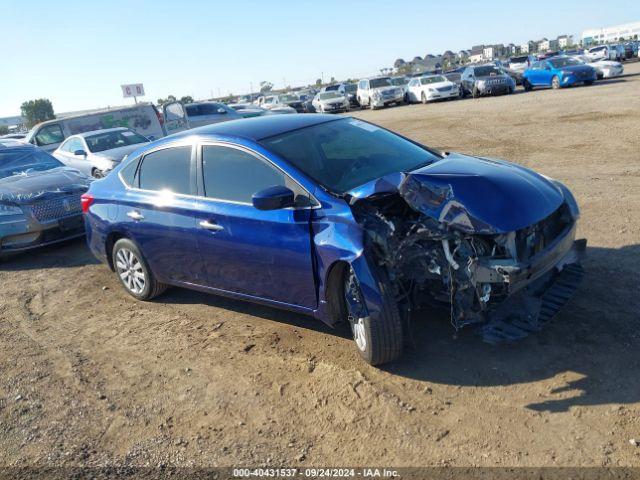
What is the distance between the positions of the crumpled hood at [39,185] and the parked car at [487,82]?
23294mm

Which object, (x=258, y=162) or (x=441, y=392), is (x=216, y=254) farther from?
(x=441, y=392)

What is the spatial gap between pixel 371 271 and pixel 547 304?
1309 mm

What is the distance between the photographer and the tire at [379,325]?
3.84 meters

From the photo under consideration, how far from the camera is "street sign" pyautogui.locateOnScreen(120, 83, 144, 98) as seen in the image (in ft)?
107

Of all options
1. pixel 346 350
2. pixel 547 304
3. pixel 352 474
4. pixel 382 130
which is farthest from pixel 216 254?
pixel 547 304

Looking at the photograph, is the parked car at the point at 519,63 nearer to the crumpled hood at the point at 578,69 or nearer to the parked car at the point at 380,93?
the parked car at the point at 380,93

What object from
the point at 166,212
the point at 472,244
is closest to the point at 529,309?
the point at 472,244

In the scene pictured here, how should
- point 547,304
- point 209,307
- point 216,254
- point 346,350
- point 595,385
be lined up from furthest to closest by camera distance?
1. point 209,307
2. point 216,254
3. point 346,350
4. point 547,304
5. point 595,385

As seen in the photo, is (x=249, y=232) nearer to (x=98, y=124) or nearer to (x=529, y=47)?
(x=98, y=124)

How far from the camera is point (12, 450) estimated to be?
3.71m

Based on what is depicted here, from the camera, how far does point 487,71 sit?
2889 cm

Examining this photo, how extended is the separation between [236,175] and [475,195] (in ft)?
6.58

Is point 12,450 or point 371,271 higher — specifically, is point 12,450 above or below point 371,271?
below

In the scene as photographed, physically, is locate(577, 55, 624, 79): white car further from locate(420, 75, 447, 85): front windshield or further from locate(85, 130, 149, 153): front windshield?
locate(85, 130, 149, 153): front windshield
